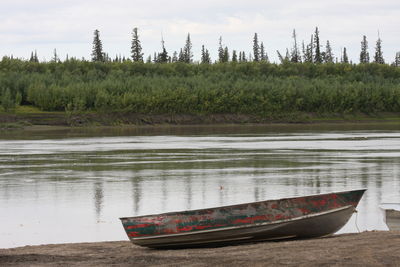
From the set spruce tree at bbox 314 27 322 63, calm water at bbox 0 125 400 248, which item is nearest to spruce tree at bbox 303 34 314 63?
spruce tree at bbox 314 27 322 63

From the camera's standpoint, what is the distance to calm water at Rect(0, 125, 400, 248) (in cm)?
1781

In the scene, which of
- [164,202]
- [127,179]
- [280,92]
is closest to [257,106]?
[280,92]

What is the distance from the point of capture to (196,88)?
94.4 m

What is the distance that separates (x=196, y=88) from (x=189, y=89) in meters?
0.91

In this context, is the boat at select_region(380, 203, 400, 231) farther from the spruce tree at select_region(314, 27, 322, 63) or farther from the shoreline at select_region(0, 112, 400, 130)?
the spruce tree at select_region(314, 27, 322, 63)

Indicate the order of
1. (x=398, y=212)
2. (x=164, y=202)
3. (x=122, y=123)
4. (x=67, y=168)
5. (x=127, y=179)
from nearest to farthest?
(x=398, y=212) < (x=164, y=202) < (x=127, y=179) < (x=67, y=168) < (x=122, y=123)

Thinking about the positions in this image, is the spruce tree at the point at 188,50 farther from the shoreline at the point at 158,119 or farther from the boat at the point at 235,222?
the boat at the point at 235,222

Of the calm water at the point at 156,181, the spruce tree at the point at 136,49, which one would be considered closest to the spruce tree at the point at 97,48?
the spruce tree at the point at 136,49

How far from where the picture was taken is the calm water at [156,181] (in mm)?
17812

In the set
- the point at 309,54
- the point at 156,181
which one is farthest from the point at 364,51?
the point at 156,181

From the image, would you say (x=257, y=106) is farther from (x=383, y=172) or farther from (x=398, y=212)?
(x=398, y=212)

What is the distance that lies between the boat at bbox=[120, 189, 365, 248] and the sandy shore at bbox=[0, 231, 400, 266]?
20 cm

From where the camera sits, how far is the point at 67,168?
102 feet

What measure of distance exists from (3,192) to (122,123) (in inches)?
2403
